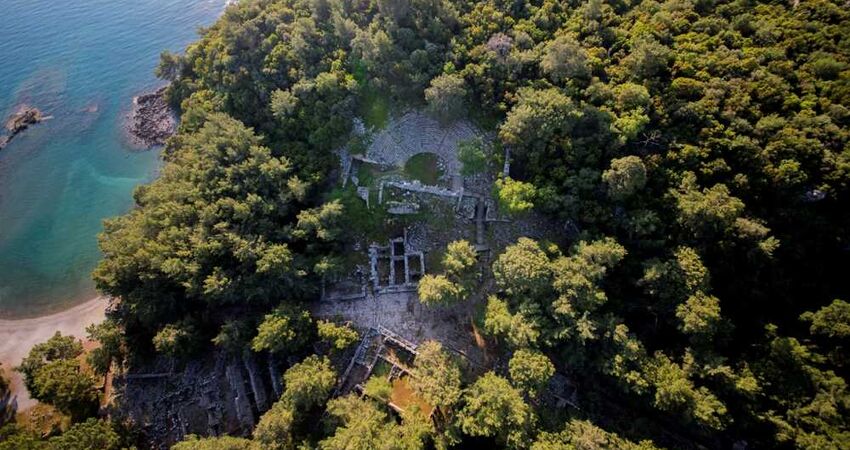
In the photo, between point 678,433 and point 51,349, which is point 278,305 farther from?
point 678,433

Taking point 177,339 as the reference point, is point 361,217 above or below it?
above

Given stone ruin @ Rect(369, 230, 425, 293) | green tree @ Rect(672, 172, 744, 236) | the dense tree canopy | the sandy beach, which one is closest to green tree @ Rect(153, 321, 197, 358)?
the dense tree canopy

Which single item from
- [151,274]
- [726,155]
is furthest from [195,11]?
[726,155]

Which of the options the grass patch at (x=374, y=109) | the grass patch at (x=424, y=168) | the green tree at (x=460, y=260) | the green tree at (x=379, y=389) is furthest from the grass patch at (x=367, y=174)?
the green tree at (x=379, y=389)

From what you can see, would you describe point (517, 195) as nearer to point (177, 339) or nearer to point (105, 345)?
point (177, 339)

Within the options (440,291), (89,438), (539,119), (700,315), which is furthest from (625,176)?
(89,438)

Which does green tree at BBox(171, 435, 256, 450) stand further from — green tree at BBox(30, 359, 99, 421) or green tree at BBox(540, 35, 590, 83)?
green tree at BBox(540, 35, 590, 83)

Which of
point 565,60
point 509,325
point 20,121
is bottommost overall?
point 509,325
